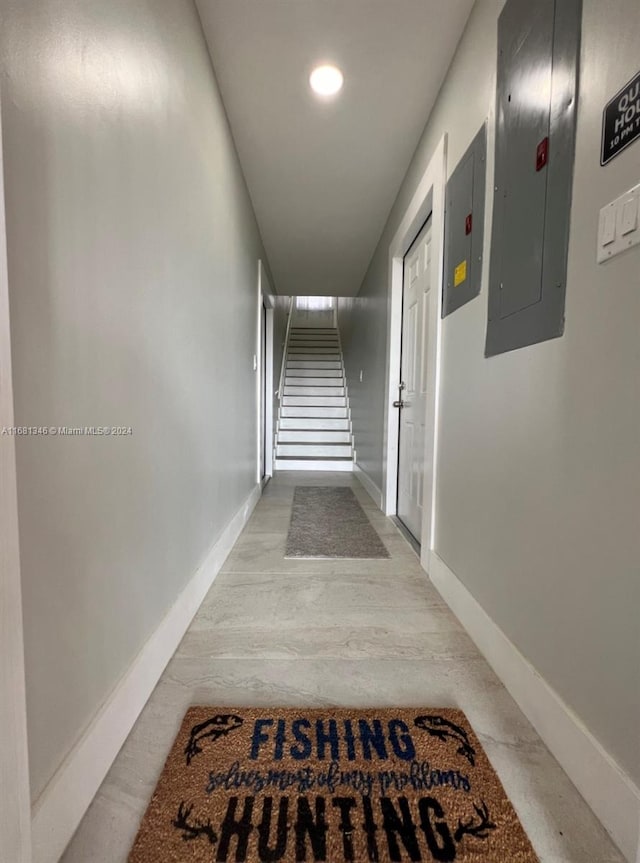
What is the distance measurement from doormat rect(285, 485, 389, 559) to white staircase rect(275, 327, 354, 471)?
5.14ft

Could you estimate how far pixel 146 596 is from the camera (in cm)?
117

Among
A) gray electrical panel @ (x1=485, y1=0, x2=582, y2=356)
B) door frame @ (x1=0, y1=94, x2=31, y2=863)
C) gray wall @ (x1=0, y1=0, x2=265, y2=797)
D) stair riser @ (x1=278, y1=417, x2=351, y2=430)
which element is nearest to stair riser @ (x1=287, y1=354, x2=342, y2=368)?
stair riser @ (x1=278, y1=417, x2=351, y2=430)

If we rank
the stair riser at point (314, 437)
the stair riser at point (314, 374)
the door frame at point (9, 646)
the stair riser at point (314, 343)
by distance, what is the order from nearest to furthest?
the door frame at point (9, 646)
the stair riser at point (314, 437)
the stair riser at point (314, 374)
the stair riser at point (314, 343)

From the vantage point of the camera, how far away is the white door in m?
2.42

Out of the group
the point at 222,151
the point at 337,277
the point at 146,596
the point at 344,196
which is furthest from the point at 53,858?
the point at 337,277

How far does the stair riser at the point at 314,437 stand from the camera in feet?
19.0

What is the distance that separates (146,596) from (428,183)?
2.28m

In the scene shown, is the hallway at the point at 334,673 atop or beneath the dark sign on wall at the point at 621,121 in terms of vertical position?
beneath

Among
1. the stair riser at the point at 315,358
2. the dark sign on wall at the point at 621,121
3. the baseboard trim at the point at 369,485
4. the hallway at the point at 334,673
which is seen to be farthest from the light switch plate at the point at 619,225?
the stair riser at the point at 315,358

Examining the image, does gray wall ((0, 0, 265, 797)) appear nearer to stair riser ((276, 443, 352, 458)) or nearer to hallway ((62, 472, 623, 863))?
hallway ((62, 472, 623, 863))

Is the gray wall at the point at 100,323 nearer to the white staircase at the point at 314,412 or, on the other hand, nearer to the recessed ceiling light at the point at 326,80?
the recessed ceiling light at the point at 326,80

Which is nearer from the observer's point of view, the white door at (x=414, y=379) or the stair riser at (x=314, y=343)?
the white door at (x=414, y=379)

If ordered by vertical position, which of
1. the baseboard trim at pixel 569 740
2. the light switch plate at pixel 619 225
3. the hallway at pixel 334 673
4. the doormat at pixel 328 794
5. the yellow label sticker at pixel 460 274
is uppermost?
the yellow label sticker at pixel 460 274

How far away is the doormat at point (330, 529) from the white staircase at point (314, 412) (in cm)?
157
